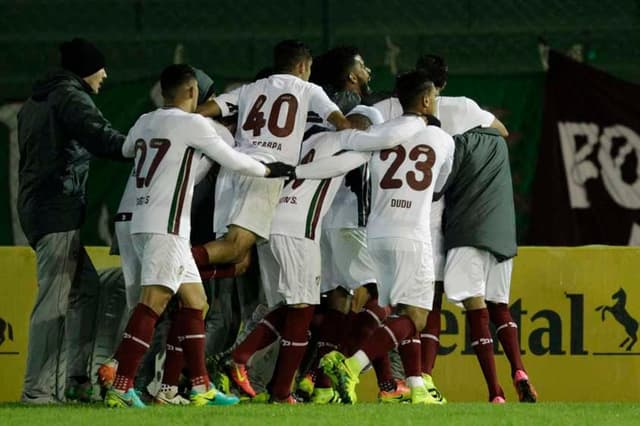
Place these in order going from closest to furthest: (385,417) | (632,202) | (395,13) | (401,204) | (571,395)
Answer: (385,417), (401,204), (571,395), (632,202), (395,13)

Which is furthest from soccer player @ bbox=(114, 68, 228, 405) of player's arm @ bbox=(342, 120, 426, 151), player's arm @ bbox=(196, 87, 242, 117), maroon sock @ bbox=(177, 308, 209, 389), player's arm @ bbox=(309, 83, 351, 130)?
Answer: player's arm @ bbox=(342, 120, 426, 151)

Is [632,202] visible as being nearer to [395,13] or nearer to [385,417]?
[395,13]

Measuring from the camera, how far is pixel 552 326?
9047mm

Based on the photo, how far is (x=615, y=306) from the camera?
902 cm

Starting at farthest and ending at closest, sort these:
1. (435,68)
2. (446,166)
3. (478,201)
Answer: (435,68) < (478,201) < (446,166)

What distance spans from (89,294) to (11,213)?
3376 millimetres

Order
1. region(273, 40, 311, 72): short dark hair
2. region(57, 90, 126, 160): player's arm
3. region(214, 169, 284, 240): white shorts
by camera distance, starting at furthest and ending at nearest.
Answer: region(273, 40, 311, 72): short dark hair → region(57, 90, 126, 160): player's arm → region(214, 169, 284, 240): white shorts

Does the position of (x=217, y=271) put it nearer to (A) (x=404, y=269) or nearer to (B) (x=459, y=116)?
(A) (x=404, y=269)

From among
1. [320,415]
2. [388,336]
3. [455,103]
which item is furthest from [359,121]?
[320,415]

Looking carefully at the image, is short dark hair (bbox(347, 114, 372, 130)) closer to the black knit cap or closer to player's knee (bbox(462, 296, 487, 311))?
player's knee (bbox(462, 296, 487, 311))

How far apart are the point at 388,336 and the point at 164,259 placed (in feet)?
3.79

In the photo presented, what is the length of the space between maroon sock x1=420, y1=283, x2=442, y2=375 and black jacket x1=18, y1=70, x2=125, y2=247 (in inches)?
71.3

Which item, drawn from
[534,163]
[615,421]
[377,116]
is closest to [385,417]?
[615,421]

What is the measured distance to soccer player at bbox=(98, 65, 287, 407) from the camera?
283 inches
